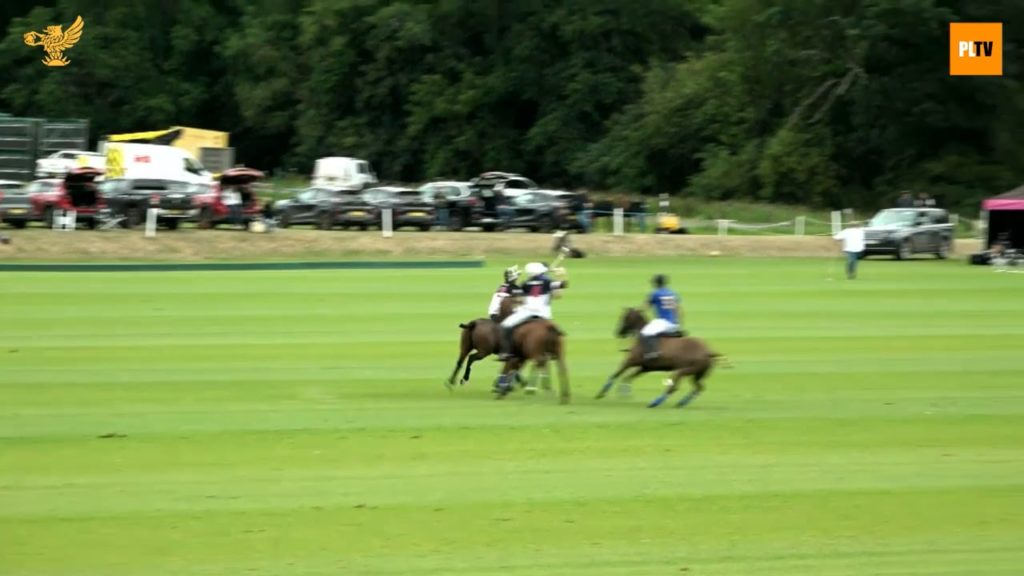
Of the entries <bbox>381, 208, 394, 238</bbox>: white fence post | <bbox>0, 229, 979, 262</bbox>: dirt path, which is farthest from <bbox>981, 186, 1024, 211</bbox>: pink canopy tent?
<bbox>381, 208, 394, 238</bbox>: white fence post

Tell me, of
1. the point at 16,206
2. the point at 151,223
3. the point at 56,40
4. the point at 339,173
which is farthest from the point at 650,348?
the point at 56,40

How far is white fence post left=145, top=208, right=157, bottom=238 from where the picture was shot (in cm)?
4300

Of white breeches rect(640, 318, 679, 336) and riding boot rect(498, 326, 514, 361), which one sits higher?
white breeches rect(640, 318, 679, 336)

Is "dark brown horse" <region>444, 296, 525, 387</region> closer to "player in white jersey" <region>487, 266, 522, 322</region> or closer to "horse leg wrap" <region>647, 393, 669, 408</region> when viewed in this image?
"player in white jersey" <region>487, 266, 522, 322</region>

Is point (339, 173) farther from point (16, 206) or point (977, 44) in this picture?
point (977, 44)

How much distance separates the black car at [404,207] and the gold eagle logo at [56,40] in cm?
3892

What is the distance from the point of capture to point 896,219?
46.7 metres

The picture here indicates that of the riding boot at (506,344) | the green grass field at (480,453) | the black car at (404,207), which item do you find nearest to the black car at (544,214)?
the black car at (404,207)

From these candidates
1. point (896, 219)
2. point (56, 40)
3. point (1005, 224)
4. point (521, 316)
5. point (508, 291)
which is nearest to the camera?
point (521, 316)

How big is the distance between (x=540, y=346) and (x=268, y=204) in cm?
3247

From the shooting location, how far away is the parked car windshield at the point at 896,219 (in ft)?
152

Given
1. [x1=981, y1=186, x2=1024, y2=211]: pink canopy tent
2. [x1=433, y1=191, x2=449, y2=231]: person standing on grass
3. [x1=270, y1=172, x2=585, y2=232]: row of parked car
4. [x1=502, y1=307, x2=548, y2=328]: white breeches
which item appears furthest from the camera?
[x1=433, y1=191, x2=449, y2=231]: person standing on grass

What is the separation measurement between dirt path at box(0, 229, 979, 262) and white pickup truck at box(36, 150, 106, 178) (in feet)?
45.3

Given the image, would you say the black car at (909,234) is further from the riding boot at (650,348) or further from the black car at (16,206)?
the riding boot at (650,348)
